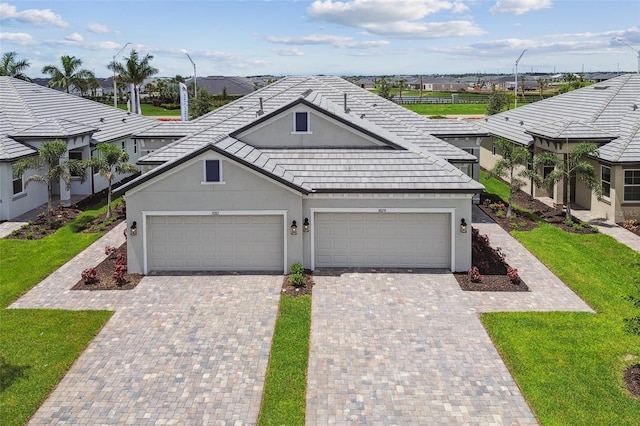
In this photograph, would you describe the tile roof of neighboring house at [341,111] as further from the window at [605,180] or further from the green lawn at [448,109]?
the green lawn at [448,109]

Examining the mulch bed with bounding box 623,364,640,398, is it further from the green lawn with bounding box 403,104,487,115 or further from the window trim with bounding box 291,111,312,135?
the green lawn with bounding box 403,104,487,115

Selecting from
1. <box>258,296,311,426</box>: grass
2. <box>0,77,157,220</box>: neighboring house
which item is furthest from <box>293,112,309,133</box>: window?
<box>0,77,157,220</box>: neighboring house

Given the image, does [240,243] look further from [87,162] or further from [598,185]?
[598,185]

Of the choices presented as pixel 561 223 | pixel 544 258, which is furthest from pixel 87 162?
pixel 561 223

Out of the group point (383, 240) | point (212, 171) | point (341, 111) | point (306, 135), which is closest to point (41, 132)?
point (212, 171)

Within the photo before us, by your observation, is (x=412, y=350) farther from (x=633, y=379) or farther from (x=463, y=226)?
(x=463, y=226)

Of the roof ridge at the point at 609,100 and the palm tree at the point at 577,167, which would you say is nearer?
the palm tree at the point at 577,167

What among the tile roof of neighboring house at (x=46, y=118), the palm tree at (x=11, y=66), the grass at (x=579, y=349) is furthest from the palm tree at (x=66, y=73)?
the grass at (x=579, y=349)
